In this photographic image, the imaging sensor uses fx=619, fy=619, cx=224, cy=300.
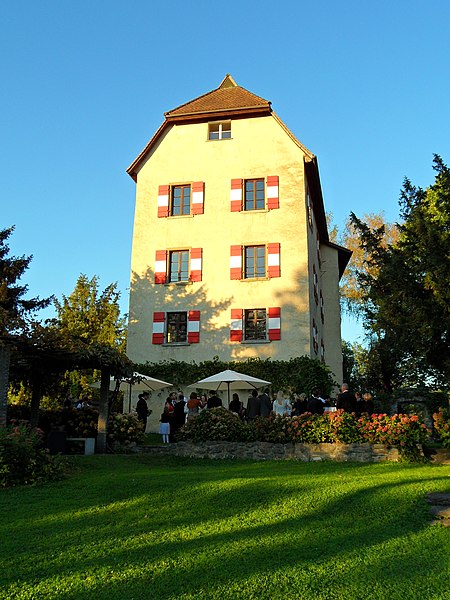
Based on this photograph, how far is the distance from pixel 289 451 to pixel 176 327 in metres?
12.6

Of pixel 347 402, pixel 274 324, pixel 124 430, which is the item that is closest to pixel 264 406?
pixel 347 402

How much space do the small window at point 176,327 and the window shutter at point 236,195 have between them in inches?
200

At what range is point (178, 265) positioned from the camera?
2695 centimetres

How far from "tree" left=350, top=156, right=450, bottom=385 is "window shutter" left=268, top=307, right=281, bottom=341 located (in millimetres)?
3869

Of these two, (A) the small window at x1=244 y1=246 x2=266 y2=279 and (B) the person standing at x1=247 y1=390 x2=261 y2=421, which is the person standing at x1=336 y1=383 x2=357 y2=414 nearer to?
(B) the person standing at x1=247 y1=390 x2=261 y2=421

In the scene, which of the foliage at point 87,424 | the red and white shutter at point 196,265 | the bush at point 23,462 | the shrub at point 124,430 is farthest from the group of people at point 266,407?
the red and white shutter at point 196,265

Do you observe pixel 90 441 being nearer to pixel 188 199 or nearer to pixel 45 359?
pixel 45 359

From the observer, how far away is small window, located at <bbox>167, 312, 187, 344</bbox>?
26.2m

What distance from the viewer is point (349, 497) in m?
9.23

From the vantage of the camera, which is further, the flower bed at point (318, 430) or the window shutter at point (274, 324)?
the window shutter at point (274, 324)

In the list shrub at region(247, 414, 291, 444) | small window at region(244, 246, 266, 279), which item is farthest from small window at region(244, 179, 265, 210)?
shrub at region(247, 414, 291, 444)

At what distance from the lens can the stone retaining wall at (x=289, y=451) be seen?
13781 mm

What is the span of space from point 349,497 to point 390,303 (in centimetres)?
1185

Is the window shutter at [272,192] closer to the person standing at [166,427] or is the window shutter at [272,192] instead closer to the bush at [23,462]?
the person standing at [166,427]
